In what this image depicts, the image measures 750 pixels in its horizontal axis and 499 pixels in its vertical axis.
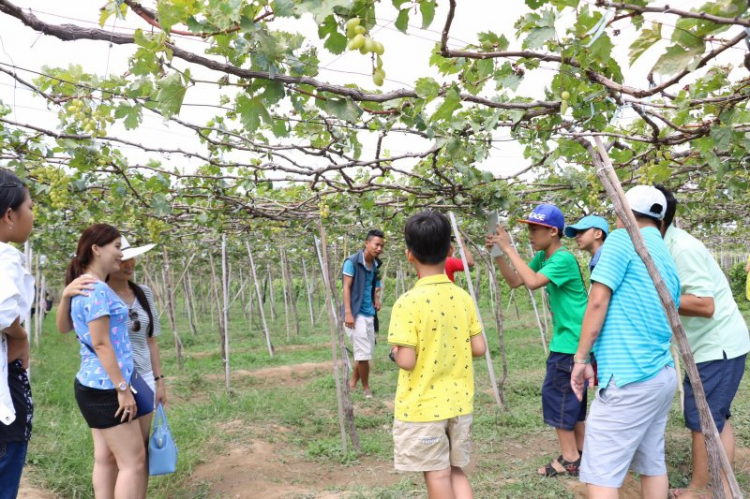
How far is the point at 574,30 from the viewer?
6.07 ft

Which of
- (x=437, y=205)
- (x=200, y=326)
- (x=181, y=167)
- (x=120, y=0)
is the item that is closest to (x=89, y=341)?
(x=120, y=0)

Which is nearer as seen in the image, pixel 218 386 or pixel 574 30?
pixel 574 30

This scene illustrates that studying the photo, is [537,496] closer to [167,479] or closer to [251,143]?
[167,479]

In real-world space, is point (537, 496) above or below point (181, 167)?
below

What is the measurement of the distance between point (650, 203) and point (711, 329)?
2.94ft

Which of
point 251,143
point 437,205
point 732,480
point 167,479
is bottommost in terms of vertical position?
point 167,479

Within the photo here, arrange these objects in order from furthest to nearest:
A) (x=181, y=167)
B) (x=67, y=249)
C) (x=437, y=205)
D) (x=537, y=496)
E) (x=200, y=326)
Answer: (x=200, y=326) < (x=67, y=249) < (x=437, y=205) < (x=181, y=167) < (x=537, y=496)

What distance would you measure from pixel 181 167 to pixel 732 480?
13.7ft

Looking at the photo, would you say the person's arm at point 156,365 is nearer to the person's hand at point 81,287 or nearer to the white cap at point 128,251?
the white cap at point 128,251

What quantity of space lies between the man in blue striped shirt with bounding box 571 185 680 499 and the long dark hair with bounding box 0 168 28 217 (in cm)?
217

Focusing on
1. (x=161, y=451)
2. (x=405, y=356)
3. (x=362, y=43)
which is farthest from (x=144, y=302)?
(x=362, y=43)

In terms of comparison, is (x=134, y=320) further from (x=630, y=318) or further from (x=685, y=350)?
(x=685, y=350)

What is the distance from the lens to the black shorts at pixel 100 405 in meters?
2.47

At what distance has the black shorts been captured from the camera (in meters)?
2.47
